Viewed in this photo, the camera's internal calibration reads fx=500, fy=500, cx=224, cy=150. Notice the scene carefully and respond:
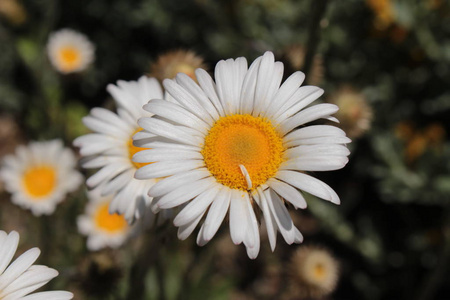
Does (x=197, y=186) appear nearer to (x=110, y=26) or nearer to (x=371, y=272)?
(x=371, y=272)

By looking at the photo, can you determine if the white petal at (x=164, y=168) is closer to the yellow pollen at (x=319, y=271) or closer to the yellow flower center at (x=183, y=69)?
the yellow flower center at (x=183, y=69)

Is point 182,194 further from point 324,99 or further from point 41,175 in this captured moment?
point 41,175

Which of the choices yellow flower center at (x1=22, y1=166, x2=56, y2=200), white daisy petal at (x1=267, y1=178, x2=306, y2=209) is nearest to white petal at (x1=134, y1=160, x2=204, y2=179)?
white daisy petal at (x1=267, y1=178, x2=306, y2=209)

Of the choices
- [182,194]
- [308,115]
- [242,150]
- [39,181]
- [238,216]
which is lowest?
[238,216]

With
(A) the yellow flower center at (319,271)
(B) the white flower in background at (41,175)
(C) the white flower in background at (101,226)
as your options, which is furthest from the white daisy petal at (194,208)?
(B) the white flower in background at (41,175)

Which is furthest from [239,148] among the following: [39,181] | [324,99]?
[39,181]

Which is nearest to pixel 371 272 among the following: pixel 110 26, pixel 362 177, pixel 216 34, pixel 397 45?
pixel 362 177

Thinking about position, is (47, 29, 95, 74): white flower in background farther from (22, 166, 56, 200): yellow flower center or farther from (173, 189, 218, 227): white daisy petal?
(173, 189, 218, 227): white daisy petal
